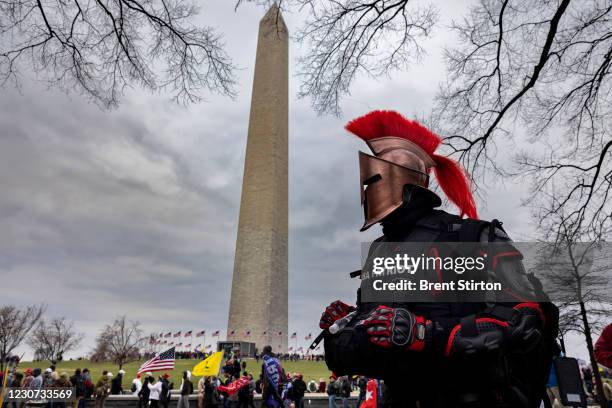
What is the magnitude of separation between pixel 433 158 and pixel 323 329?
3.85 ft

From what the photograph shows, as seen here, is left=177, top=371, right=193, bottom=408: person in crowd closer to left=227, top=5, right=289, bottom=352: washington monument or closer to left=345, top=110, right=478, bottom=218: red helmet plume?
left=345, top=110, right=478, bottom=218: red helmet plume

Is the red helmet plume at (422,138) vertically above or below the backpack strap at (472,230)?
above

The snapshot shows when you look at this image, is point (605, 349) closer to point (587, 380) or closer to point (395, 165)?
point (395, 165)

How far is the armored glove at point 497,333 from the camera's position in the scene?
193 cm

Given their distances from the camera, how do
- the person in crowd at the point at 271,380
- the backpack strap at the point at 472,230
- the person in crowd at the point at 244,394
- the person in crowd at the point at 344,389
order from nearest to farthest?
the backpack strap at the point at 472,230
the person in crowd at the point at 271,380
the person in crowd at the point at 244,394
the person in crowd at the point at 344,389

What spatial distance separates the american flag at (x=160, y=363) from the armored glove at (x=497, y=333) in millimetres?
13137

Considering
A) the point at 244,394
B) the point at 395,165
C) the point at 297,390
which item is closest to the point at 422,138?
the point at 395,165

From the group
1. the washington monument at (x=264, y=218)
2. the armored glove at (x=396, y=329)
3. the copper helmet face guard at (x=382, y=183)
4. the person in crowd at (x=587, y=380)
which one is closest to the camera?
the armored glove at (x=396, y=329)

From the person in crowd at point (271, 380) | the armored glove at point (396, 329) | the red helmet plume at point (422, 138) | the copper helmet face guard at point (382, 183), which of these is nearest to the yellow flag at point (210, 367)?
the person in crowd at point (271, 380)

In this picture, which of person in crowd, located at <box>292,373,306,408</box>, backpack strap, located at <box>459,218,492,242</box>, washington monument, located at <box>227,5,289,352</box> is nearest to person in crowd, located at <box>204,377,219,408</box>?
person in crowd, located at <box>292,373,306,408</box>

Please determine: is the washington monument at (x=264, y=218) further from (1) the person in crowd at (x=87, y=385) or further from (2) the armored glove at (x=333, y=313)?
(2) the armored glove at (x=333, y=313)

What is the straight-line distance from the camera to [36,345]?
5222 centimetres

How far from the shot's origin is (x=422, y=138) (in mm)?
2744

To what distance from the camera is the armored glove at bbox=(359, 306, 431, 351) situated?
6.26 ft
